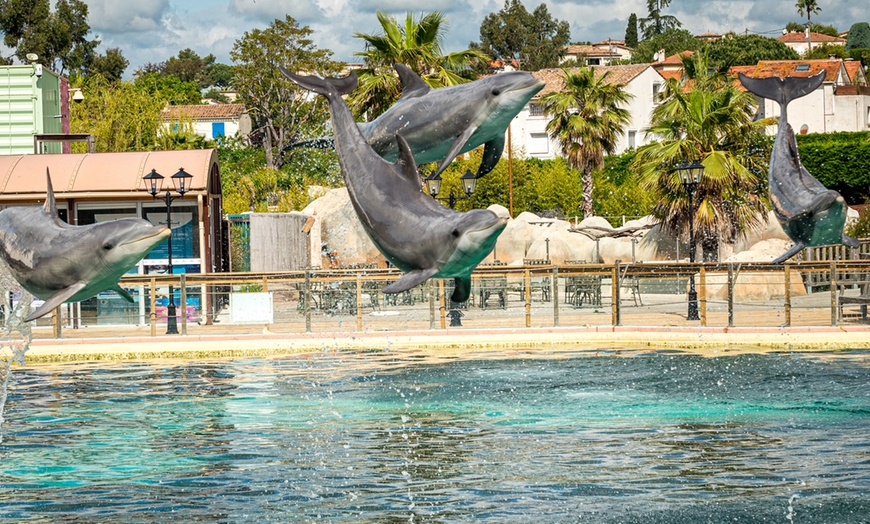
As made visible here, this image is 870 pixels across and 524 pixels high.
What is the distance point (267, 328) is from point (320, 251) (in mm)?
12648

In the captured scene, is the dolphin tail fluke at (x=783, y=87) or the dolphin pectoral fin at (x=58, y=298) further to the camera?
the dolphin tail fluke at (x=783, y=87)

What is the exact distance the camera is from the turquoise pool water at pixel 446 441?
465 inches

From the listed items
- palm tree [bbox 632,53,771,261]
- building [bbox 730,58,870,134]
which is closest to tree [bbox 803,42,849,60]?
building [bbox 730,58,870,134]

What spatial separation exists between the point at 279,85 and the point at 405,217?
58.3 metres

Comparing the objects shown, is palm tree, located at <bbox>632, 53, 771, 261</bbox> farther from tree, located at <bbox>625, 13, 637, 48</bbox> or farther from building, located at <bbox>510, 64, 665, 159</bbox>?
tree, located at <bbox>625, 13, 637, 48</bbox>

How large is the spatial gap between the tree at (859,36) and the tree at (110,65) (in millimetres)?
91009

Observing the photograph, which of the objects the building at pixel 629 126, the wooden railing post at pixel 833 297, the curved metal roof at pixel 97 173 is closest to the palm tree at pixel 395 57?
the curved metal roof at pixel 97 173

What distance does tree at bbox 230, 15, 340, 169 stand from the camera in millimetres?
63344

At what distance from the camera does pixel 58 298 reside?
9406 millimetres

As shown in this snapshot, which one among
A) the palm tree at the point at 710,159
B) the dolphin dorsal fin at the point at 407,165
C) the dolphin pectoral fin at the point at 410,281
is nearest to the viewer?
the dolphin pectoral fin at the point at 410,281

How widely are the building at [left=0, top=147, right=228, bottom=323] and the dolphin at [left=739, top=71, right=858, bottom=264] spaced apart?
17.5m

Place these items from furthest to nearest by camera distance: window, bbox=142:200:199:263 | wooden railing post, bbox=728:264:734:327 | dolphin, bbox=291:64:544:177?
window, bbox=142:200:199:263 → wooden railing post, bbox=728:264:734:327 → dolphin, bbox=291:64:544:177

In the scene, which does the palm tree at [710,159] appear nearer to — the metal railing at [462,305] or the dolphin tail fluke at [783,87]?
the metal railing at [462,305]

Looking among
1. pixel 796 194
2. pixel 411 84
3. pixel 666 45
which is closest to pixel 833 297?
pixel 796 194
